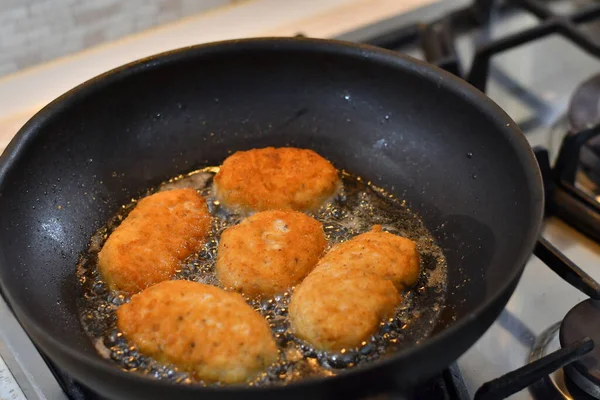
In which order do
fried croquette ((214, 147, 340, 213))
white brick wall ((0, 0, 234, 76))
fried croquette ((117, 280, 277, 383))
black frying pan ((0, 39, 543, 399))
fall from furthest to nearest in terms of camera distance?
white brick wall ((0, 0, 234, 76)), fried croquette ((214, 147, 340, 213)), black frying pan ((0, 39, 543, 399)), fried croquette ((117, 280, 277, 383))

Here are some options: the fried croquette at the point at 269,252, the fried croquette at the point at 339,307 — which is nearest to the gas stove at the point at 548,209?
the fried croquette at the point at 339,307

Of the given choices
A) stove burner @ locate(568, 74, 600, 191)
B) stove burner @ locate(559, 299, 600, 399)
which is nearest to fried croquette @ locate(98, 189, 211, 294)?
stove burner @ locate(559, 299, 600, 399)

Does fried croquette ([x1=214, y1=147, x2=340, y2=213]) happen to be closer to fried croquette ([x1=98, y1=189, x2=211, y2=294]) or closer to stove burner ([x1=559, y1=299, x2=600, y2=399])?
fried croquette ([x1=98, y1=189, x2=211, y2=294])

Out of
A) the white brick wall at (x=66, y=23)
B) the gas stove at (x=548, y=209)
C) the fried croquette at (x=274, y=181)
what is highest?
the white brick wall at (x=66, y=23)

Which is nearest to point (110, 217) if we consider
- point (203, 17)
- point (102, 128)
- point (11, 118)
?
point (102, 128)

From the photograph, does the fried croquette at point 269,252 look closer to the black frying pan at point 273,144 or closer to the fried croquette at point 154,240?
the fried croquette at point 154,240

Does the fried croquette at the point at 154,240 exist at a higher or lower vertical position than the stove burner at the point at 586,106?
higher
